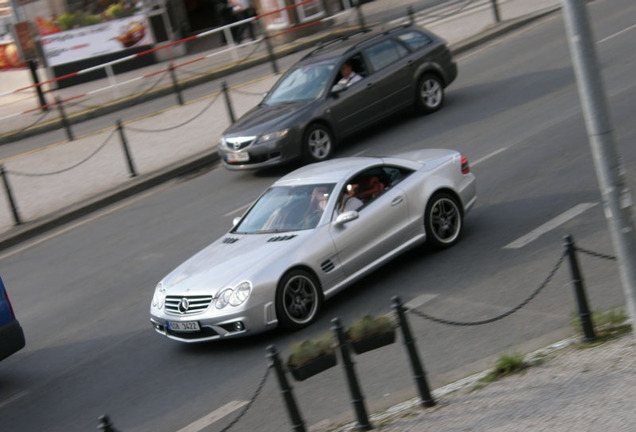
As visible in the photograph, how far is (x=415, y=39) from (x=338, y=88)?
2316 mm

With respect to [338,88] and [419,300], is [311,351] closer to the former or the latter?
[419,300]

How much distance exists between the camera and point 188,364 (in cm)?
958

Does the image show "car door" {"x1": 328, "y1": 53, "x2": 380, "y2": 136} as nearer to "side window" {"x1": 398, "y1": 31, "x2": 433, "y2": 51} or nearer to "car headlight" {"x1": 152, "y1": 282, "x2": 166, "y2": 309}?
"side window" {"x1": 398, "y1": 31, "x2": 433, "y2": 51}

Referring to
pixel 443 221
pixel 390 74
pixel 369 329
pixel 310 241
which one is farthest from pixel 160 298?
pixel 390 74

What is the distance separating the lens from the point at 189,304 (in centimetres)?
966

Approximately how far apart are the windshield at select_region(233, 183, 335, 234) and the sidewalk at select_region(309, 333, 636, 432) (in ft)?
10.9

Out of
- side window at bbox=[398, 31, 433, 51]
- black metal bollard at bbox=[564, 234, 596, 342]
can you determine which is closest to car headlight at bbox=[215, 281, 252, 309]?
black metal bollard at bbox=[564, 234, 596, 342]

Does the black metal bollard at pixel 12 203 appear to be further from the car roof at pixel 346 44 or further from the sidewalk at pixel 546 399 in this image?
the sidewalk at pixel 546 399

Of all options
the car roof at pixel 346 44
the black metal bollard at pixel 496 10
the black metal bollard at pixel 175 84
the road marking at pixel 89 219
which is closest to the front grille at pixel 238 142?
the road marking at pixel 89 219

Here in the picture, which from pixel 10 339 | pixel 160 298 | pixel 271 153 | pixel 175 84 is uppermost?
pixel 175 84

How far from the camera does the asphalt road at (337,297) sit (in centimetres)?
860

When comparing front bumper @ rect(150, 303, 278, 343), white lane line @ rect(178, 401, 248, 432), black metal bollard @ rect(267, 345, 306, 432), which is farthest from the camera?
front bumper @ rect(150, 303, 278, 343)

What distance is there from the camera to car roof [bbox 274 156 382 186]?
35.6 ft

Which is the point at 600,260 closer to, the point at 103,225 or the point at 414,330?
the point at 414,330
